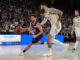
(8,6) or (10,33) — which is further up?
(8,6)

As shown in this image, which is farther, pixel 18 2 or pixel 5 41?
pixel 18 2

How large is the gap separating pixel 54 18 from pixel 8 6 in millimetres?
10249

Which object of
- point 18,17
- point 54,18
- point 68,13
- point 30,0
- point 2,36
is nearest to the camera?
point 54,18

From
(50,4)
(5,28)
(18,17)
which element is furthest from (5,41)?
(50,4)

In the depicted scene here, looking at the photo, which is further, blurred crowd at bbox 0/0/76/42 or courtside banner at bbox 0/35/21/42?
blurred crowd at bbox 0/0/76/42

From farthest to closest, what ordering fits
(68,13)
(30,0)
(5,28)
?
(68,13), (30,0), (5,28)

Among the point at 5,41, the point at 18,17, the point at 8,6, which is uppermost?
the point at 8,6

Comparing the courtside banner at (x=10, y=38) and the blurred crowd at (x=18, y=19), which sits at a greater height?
the blurred crowd at (x=18, y=19)

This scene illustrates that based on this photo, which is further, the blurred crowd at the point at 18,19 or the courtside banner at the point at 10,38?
the blurred crowd at the point at 18,19

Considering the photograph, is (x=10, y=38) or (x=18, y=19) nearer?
(x=10, y=38)

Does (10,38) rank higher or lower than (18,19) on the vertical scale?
lower

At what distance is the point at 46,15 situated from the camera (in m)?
5.70

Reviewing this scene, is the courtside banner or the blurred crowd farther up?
the blurred crowd

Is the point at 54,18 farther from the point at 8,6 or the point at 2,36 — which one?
the point at 8,6
